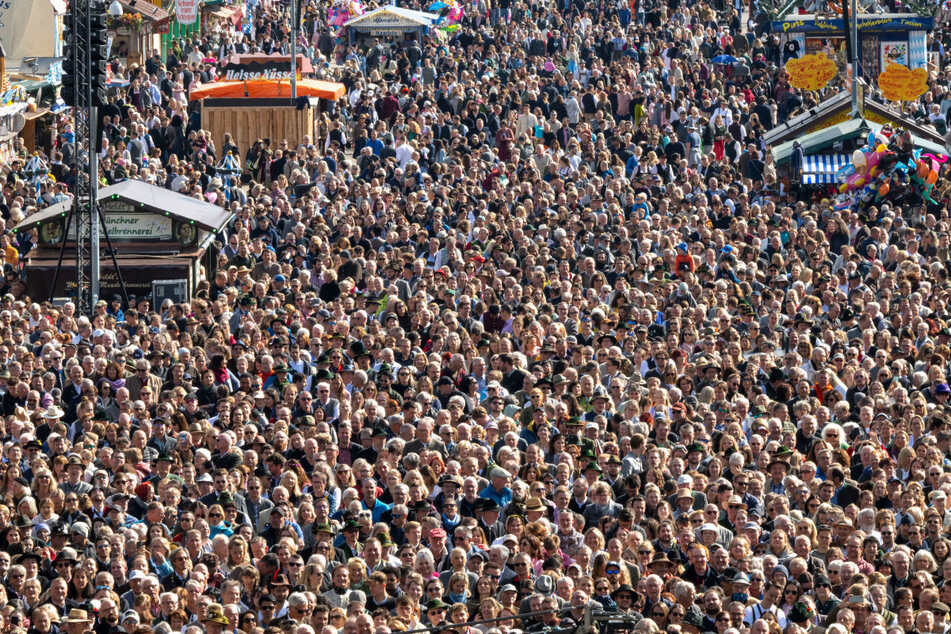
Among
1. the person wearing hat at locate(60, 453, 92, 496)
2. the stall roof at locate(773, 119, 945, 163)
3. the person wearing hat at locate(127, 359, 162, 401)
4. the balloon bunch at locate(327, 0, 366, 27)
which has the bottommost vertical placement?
the person wearing hat at locate(60, 453, 92, 496)

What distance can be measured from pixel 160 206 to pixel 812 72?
596 inches

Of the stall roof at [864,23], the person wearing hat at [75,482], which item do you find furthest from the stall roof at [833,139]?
the person wearing hat at [75,482]

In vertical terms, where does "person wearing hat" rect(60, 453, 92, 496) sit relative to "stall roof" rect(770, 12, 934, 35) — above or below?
below

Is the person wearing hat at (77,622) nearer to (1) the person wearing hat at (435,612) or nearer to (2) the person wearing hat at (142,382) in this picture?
(1) the person wearing hat at (435,612)

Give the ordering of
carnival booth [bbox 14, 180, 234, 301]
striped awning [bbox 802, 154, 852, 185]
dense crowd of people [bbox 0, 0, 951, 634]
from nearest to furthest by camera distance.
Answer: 1. dense crowd of people [bbox 0, 0, 951, 634]
2. carnival booth [bbox 14, 180, 234, 301]
3. striped awning [bbox 802, 154, 852, 185]

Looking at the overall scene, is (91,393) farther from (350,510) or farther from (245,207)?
(245,207)

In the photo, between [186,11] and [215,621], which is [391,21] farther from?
[215,621]

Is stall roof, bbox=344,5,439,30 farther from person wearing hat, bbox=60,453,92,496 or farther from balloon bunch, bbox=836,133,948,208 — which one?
person wearing hat, bbox=60,453,92,496

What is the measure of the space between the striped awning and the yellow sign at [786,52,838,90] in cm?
372

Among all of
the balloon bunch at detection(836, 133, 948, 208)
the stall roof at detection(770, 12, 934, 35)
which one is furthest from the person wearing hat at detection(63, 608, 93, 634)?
the stall roof at detection(770, 12, 934, 35)

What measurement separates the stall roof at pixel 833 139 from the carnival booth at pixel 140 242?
10922 millimetres

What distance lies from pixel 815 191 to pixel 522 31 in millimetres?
15173

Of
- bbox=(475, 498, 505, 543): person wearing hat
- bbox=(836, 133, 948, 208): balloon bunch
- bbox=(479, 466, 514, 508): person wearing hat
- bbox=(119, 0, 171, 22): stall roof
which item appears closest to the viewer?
bbox=(475, 498, 505, 543): person wearing hat

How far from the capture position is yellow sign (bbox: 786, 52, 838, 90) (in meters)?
38.5
